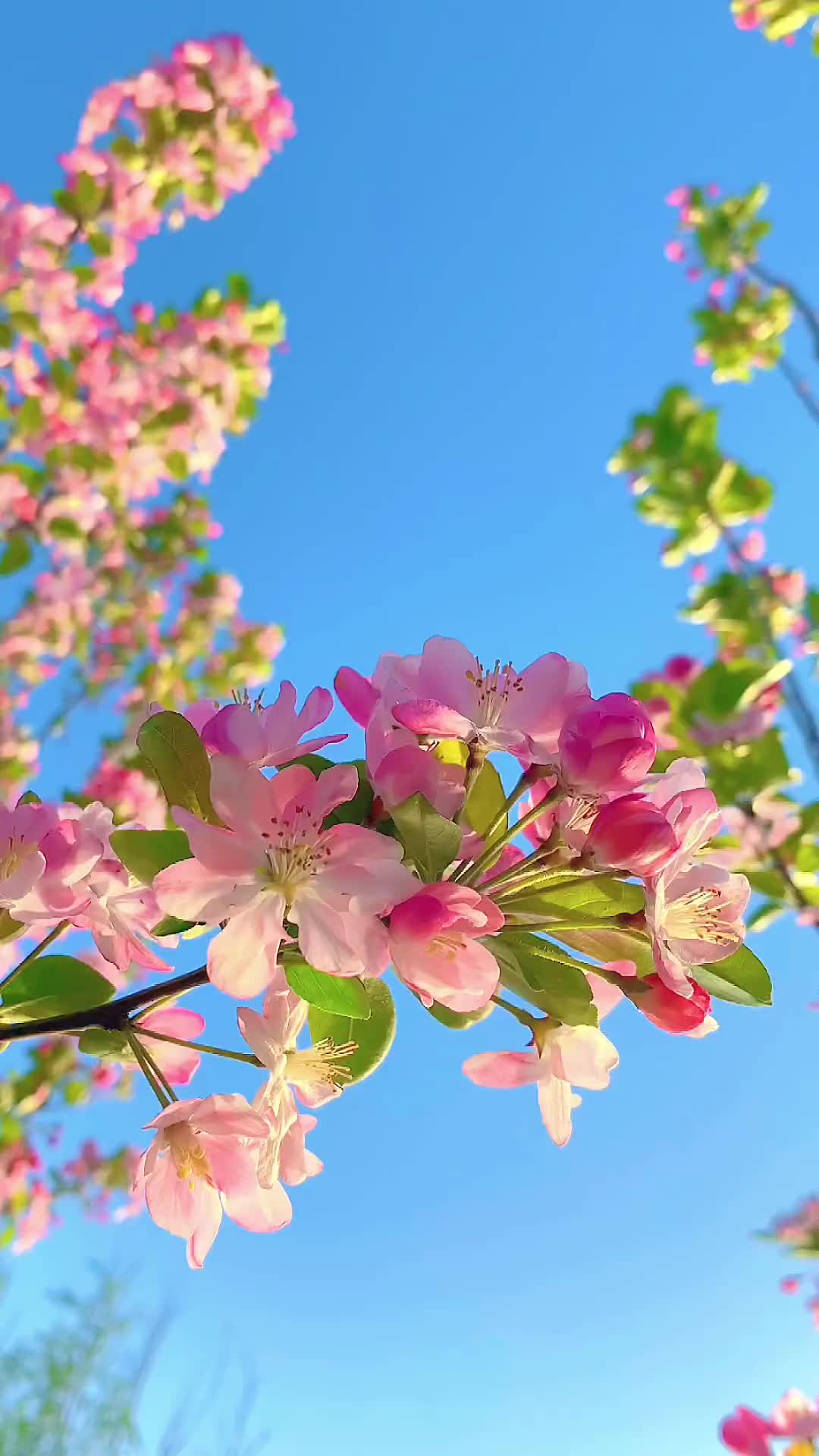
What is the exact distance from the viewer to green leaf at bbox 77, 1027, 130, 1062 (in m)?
0.64

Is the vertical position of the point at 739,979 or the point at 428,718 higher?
the point at 428,718

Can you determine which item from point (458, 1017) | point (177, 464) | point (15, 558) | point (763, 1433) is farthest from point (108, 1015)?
point (177, 464)

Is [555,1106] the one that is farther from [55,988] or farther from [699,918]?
[55,988]

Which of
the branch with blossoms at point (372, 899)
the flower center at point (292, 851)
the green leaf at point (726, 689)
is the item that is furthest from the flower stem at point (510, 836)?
the green leaf at point (726, 689)

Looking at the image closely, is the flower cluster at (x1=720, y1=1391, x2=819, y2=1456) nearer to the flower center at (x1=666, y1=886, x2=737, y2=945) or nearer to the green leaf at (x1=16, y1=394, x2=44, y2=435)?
the flower center at (x1=666, y1=886, x2=737, y2=945)

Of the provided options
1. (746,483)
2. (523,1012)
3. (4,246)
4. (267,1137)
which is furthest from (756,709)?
(4,246)

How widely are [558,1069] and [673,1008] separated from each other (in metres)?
0.12

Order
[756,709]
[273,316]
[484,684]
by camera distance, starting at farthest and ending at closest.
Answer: [273,316] → [756,709] → [484,684]

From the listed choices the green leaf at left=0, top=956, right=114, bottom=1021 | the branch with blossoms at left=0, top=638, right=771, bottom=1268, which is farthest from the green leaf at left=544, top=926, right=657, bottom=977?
the green leaf at left=0, top=956, right=114, bottom=1021

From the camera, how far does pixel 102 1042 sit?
645 millimetres

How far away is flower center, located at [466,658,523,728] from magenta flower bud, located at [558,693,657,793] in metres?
0.07

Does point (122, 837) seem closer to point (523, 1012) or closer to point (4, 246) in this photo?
point (523, 1012)

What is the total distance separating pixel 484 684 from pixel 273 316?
3.57 m

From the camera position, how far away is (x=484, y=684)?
2.28 feet
